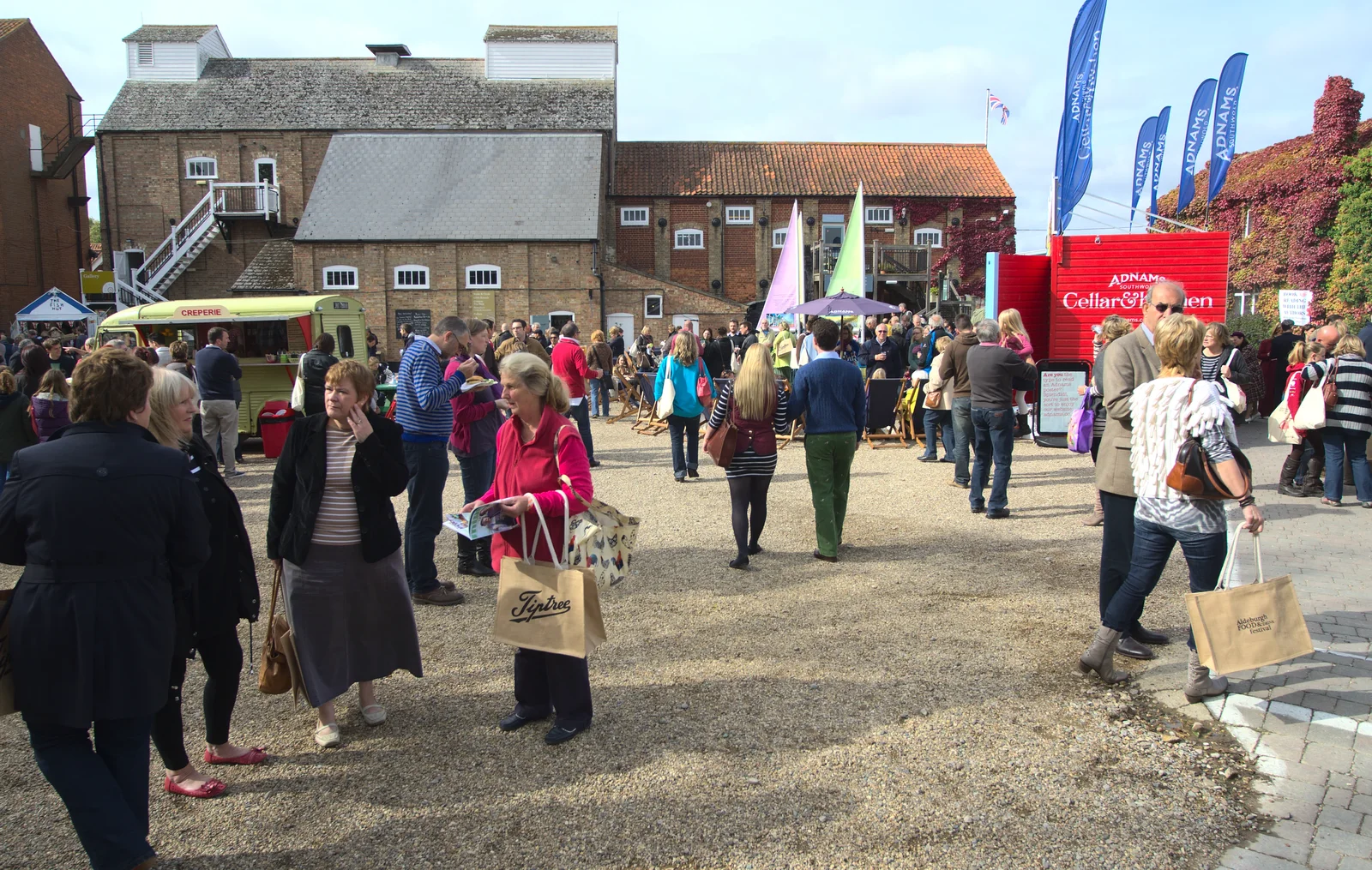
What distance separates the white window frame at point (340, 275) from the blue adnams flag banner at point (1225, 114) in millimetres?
27170

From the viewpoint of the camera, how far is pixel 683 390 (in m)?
10.1

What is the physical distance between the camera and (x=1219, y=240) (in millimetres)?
12328

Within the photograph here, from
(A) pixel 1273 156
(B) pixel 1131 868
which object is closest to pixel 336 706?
(B) pixel 1131 868

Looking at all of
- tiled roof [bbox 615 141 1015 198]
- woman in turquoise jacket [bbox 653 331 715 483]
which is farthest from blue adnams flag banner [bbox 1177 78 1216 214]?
woman in turquoise jacket [bbox 653 331 715 483]

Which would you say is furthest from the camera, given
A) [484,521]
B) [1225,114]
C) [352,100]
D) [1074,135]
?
[352,100]

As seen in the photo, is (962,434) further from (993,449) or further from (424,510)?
(424,510)

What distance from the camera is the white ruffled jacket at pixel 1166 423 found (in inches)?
151

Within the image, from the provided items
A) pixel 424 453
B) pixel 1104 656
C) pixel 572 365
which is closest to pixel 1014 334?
pixel 572 365

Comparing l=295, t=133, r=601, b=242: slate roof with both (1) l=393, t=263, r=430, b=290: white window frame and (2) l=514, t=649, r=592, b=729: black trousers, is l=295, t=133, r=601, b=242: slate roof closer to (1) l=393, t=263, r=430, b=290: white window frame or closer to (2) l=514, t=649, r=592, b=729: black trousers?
(1) l=393, t=263, r=430, b=290: white window frame

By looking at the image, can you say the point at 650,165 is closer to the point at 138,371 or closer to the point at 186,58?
the point at 186,58

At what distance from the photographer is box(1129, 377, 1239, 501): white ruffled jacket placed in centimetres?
385

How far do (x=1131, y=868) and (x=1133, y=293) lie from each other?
11328mm

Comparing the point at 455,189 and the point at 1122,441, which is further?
the point at 455,189

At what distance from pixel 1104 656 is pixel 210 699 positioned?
4087 mm
